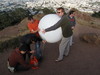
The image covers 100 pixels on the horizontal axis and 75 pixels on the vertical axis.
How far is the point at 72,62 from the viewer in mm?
7418

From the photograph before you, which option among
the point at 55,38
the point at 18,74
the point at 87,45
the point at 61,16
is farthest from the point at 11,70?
the point at 87,45

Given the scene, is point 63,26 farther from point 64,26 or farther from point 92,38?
point 92,38

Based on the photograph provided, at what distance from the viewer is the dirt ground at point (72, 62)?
22.1ft

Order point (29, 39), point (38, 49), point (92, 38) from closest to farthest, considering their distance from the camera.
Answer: point (29, 39)
point (38, 49)
point (92, 38)

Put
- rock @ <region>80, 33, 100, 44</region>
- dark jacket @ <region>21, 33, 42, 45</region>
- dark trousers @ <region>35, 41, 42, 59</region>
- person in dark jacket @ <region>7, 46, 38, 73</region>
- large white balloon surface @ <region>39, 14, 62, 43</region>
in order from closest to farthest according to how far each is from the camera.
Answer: person in dark jacket @ <region>7, 46, 38, 73</region> → large white balloon surface @ <region>39, 14, 62, 43</region> → dark jacket @ <region>21, 33, 42, 45</region> → dark trousers @ <region>35, 41, 42, 59</region> → rock @ <region>80, 33, 100, 44</region>

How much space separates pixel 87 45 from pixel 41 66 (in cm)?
303

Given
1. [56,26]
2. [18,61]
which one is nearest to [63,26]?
[56,26]

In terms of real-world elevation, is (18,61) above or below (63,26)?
below

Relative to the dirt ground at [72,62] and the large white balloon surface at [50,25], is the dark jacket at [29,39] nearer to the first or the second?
the large white balloon surface at [50,25]

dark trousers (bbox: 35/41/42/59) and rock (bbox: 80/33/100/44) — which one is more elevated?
dark trousers (bbox: 35/41/42/59)

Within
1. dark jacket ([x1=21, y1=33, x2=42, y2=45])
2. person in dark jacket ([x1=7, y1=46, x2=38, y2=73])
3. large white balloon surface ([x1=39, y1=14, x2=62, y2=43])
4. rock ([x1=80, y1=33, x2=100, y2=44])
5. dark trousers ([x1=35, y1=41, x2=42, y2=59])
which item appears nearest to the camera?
person in dark jacket ([x1=7, y1=46, x2=38, y2=73])

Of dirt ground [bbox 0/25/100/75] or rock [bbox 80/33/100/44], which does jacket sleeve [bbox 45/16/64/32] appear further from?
rock [bbox 80/33/100/44]

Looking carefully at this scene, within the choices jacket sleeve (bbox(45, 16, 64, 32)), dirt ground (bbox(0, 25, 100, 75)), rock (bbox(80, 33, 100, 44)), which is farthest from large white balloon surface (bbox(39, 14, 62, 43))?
rock (bbox(80, 33, 100, 44))

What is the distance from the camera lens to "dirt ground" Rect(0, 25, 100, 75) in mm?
6746
